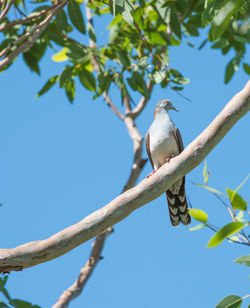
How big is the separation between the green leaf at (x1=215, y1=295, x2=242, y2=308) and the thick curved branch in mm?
877

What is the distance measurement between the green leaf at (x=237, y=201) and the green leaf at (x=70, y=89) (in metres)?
3.88

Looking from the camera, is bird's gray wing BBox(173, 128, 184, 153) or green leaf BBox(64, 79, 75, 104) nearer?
bird's gray wing BBox(173, 128, 184, 153)

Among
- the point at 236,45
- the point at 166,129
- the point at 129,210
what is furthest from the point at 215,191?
the point at 236,45

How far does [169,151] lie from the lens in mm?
5473

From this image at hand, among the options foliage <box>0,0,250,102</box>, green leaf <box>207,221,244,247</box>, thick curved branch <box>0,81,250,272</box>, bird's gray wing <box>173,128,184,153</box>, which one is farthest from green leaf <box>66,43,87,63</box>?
green leaf <box>207,221,244,247</box>

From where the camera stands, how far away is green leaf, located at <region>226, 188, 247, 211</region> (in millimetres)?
A: 2792

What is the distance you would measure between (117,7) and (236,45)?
3002 millimetres

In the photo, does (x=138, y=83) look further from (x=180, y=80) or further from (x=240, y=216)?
(x=240, y=216)

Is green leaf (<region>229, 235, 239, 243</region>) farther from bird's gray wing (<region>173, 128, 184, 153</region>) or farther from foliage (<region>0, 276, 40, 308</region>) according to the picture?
bird's gray wing (<region>173, 128, 184, 153</region>)

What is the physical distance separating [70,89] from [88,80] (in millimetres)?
300

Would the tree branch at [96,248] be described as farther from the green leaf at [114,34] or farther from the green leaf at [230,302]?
the green leaf at [230,302]

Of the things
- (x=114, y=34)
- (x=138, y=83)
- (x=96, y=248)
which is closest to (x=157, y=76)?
(x=138, y=83)

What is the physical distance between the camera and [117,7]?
11.4ft

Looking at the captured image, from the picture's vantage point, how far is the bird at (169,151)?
17.4 feet
